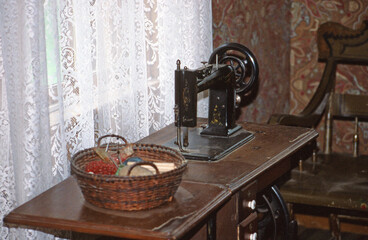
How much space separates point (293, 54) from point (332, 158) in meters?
0.94

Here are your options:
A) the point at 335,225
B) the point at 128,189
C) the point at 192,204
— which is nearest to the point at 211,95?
the point at 192,204

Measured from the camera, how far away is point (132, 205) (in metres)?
1.64

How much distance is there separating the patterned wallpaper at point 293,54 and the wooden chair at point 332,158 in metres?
0.35

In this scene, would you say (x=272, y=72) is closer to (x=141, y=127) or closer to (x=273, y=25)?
(x=273, y=25)

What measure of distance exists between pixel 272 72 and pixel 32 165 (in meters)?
2.18

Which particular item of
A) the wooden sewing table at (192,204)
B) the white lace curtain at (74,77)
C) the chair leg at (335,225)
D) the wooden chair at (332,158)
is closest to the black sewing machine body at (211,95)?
the wooden sewing table at (192,204)

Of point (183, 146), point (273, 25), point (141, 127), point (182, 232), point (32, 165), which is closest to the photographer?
point (182, 232)

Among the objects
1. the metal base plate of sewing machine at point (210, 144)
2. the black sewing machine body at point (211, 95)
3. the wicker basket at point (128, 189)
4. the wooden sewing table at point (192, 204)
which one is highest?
the black sewing machine body at point (211, 95)

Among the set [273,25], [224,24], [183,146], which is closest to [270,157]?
[183,146]

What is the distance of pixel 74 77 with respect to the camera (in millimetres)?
2045

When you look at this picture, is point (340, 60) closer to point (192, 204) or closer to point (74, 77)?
point (74, 77)

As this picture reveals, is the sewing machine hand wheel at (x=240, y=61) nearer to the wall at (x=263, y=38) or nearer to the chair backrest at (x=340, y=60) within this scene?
the wall at (x=263, y=38)

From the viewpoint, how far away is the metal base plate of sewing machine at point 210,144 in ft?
6.98

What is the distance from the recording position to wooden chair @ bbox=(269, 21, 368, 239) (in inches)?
111
